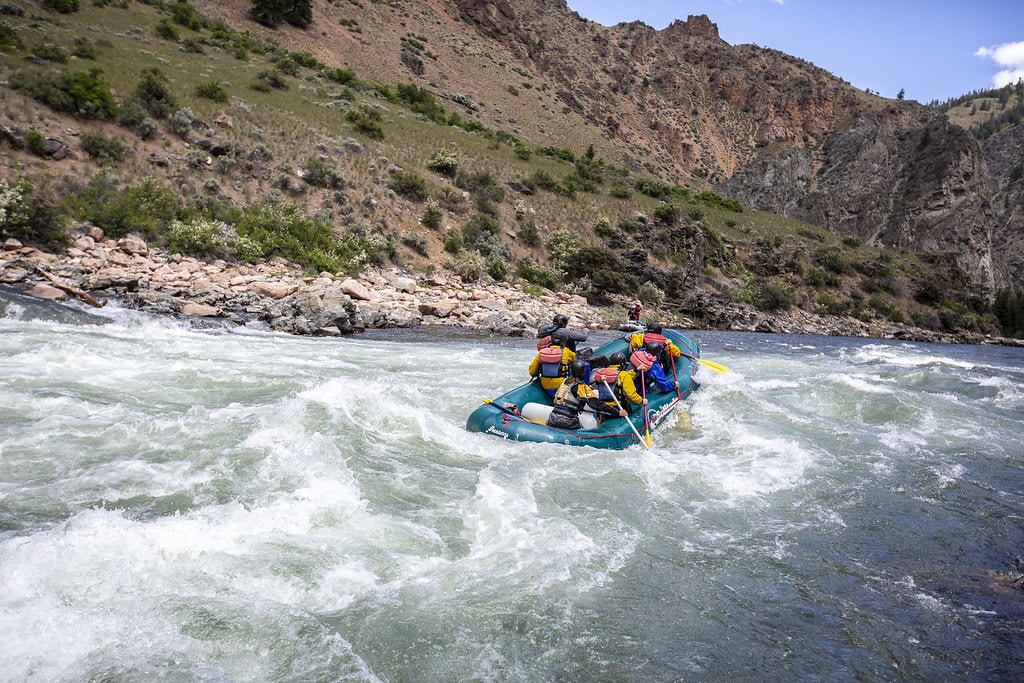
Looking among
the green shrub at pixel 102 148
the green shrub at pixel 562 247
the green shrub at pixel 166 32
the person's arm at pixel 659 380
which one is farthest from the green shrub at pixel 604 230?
the green shrub at pixel 166 32

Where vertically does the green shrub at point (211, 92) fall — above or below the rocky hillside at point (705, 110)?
below

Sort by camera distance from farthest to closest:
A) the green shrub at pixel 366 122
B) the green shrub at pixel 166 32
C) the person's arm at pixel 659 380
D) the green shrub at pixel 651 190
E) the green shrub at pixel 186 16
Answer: the green shrub at pixel 651 190, the green shrub at pixel 186 16, the green shrub at pixel 166 32, the green shrub at pixel 366 122, the person's arm at pixel 659 380

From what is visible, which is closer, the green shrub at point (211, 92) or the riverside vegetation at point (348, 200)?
the riverside vegetation at point (348, 200)

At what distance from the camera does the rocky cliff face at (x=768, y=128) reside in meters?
49.1

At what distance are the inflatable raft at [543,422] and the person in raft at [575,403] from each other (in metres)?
0.10

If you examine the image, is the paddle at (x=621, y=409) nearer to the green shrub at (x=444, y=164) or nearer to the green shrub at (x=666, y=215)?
the green shrub at (x=444, y=164)

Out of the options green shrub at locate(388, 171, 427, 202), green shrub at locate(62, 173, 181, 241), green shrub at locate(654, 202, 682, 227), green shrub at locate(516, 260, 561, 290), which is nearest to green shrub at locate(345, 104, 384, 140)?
green shrub at locate(388, 171, 427, 202)

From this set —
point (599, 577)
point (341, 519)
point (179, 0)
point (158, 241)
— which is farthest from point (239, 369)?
point (179, 0)

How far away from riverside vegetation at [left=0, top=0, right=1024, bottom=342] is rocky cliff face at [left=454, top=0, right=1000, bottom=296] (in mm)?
11730

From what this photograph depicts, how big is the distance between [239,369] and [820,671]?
808 cm

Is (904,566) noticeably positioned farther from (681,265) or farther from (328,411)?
(681,265)

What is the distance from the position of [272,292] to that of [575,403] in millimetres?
10412

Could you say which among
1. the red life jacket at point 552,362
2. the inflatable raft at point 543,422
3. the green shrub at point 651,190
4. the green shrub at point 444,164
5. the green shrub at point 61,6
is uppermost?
the green shrub at point 61,6

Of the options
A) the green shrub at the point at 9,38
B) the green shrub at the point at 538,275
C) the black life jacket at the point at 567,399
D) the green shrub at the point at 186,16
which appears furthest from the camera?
the green shrub at the point at 186,16
